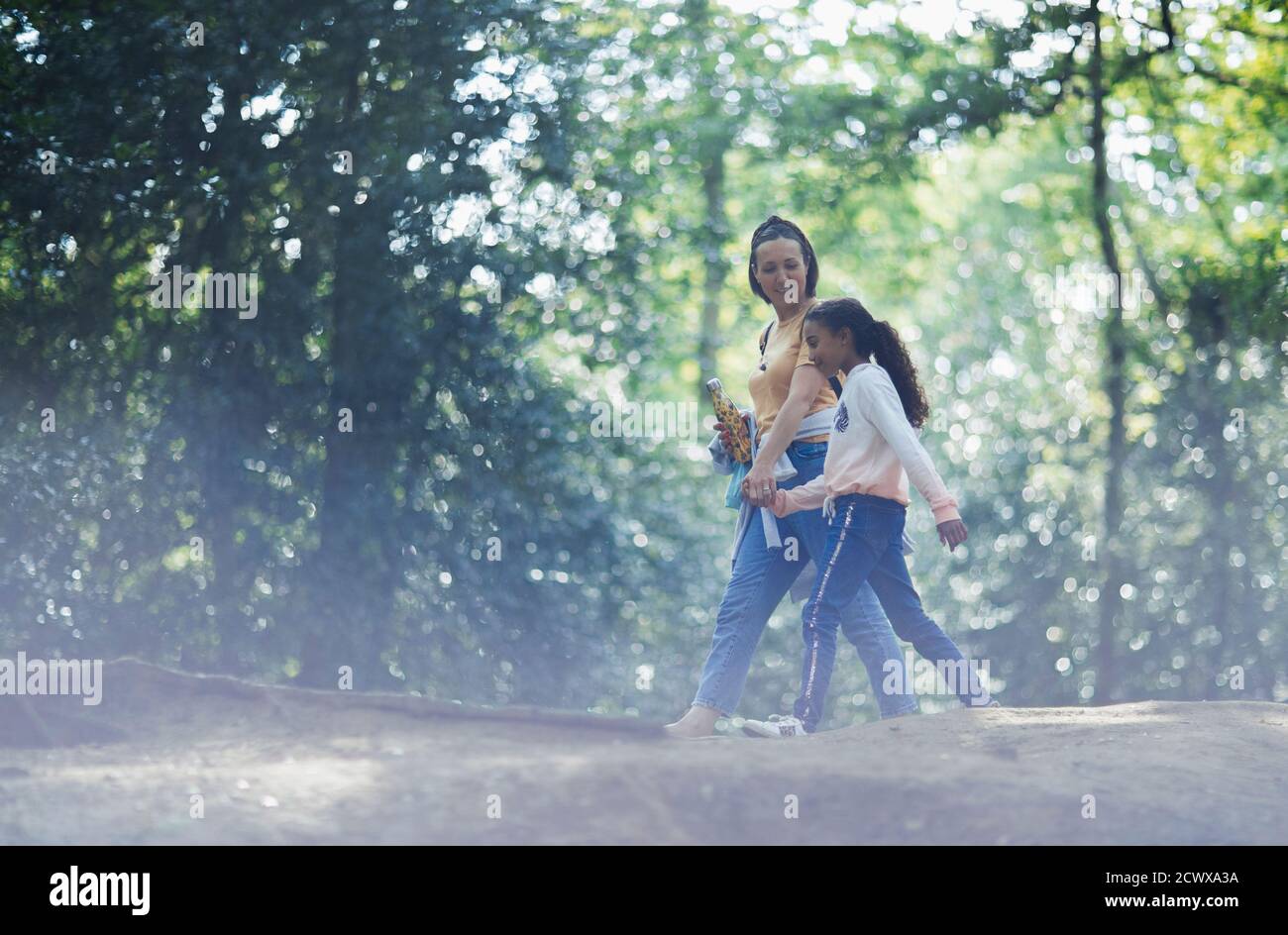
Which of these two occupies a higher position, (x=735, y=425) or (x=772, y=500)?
(x=735, y=425)

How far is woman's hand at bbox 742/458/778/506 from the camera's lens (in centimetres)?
567

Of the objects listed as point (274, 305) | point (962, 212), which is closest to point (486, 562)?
point (274, 305)

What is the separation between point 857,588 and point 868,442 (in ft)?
1.92

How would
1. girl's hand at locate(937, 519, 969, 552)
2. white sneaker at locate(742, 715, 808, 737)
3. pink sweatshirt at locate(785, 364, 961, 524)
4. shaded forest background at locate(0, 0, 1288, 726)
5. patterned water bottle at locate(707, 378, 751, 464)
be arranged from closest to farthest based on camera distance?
1. girl's hand at locate(937, 519, 969, 552)
2. pink sweatshirt at locate(785, 364, 961, 524)
3. white sneaker at locate(742, 715, 808, 737)
4. patterned water bottle at locate(707, 378, 751, 464)
5. shaded forest background at locate(0, 0, 1288, 726)

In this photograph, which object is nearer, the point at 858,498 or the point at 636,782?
the point at 636,782

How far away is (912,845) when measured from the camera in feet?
12.9

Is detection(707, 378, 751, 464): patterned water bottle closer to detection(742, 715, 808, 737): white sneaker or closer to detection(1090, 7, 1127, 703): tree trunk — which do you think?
detection(742, 715, 808, 737): white sneaker

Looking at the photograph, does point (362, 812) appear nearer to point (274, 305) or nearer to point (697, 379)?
point (274, 305)

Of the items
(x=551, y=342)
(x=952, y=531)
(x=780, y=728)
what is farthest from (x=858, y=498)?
(x=551, y=342)

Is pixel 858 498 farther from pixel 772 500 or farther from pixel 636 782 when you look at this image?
pixel 636 782

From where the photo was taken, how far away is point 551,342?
11.7 m

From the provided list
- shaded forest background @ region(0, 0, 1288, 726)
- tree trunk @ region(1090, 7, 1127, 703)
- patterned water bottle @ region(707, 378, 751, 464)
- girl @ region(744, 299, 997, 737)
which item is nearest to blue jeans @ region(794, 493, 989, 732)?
girl @ region(744, 299, 997, 737)

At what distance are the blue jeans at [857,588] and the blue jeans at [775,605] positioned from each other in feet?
0.25

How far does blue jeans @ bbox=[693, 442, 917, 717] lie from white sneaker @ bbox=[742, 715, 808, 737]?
0.38ft
